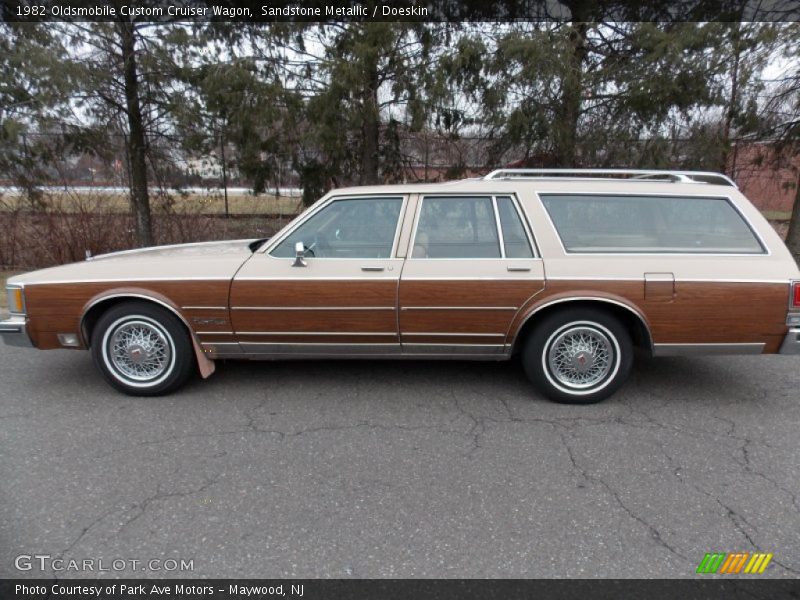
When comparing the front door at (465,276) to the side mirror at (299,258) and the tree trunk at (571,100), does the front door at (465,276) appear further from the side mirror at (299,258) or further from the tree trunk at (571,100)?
the tree trunk at (571,100)

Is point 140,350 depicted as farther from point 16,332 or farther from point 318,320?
point 318,320

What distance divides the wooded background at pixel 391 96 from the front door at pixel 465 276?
3.85 metres

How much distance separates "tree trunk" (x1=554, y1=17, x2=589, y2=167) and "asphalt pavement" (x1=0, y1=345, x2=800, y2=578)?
14.5 ft

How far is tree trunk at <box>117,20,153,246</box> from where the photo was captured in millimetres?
7520

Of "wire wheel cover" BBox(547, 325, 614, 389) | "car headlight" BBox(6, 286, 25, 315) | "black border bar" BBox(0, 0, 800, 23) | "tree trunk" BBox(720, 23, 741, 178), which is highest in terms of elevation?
"black border bar" BBox(0, 0, 800, 23)

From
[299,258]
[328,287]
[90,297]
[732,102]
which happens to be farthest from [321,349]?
[732,102]

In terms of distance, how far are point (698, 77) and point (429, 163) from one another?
156 inches

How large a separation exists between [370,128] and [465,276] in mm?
5010

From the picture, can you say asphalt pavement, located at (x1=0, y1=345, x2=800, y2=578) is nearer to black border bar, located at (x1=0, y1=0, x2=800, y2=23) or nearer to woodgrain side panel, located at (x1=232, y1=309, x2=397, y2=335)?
woodgrain side panel, located at (x1=232, y1=309, x2=397, y2=335)

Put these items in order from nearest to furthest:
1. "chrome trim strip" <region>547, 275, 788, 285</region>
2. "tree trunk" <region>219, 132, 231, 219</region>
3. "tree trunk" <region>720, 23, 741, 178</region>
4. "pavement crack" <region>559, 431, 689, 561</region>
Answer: "pavement crack" <region>559, 431, 689, 561</region>
"chrome trim strip" <region>547, 275, 788, 285</region>
"tree trunk" <region>720, 23, 741, 178</region>
"tree trunk" <region>219, 132, 231, 219</region>

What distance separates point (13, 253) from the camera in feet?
30.8

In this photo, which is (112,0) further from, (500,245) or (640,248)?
(640,248)

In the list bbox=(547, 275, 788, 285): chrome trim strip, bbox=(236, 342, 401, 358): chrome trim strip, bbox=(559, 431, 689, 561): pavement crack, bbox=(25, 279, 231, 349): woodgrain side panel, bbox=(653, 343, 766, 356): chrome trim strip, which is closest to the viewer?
bbox=(559, 431, 689, 561): pavement crack

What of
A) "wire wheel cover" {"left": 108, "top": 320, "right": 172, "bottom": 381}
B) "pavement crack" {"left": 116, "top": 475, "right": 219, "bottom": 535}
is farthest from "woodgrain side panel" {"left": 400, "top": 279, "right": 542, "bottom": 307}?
"wire wheel cover" {"left": 108, "top": 320, "right": 172, "bottom": 381}
